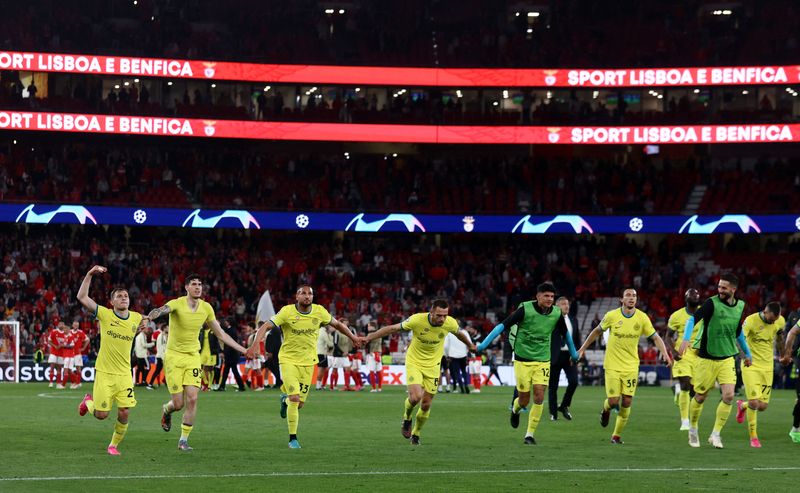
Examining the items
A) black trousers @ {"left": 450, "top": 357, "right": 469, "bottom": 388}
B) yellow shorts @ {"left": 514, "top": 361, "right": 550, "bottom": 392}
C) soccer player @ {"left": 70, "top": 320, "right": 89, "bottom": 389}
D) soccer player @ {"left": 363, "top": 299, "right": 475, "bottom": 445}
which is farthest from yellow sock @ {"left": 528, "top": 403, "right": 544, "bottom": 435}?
soccer player @ {"left": 70, "top": 320, "right": 89, "bottom": 389}

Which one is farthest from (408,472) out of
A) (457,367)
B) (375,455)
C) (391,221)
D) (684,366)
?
(391,221)

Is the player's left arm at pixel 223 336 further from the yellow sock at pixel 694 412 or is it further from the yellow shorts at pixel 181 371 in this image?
the yellow sock at pixel 694 412

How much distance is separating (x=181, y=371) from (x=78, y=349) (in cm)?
1960

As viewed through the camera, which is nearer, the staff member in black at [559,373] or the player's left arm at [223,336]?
the player's left arm at [223,336]

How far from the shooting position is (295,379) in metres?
18.0

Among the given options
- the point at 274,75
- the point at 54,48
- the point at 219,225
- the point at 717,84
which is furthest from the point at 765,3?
the point at 54,48

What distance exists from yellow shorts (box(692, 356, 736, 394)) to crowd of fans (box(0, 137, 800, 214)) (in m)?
36.4

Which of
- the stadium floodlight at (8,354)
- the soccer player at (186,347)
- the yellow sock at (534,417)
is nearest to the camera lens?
the soccer player at (186,347)

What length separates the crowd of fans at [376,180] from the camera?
55.0 metres

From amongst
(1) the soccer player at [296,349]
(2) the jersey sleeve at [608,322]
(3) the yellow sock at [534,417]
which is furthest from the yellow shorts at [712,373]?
(1) the soccer player at [296,349]

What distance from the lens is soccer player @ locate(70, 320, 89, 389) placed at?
117 ft

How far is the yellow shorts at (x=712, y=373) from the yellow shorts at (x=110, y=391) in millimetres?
8352

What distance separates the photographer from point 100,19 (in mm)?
61031

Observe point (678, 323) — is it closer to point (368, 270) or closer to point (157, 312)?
point (157, 312)
